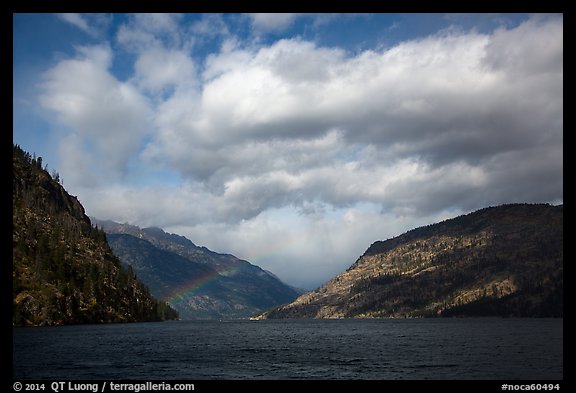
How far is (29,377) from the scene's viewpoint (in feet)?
247

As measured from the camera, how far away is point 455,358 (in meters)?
110
